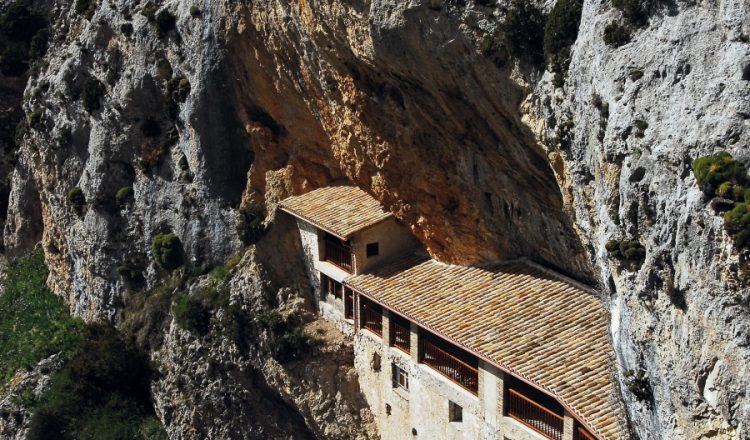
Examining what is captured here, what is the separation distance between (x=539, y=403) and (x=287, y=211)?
1300cm

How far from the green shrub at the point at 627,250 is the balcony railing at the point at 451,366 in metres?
10.7

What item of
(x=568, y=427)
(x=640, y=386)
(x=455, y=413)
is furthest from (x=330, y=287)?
(x=640, y=386)

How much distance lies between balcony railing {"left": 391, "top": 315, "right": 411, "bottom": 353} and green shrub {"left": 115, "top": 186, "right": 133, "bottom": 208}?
16.3 meters

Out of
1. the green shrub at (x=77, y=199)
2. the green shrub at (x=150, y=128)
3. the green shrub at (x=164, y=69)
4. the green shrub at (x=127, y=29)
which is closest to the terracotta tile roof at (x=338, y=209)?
the green shrub at (x=164, y=69)

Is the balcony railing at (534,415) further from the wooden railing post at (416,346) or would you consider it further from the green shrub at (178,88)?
the green shrub at (178,88)

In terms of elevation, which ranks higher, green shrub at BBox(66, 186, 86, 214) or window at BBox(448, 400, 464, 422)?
green shrub at BBox(66, 186, 86, 214)

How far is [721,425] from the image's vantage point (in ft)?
66.8

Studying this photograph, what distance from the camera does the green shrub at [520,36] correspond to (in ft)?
86.7

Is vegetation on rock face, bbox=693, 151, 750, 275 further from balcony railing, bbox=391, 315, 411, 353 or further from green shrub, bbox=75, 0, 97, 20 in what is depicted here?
green shrub, bbox=75, 0, 97, 20

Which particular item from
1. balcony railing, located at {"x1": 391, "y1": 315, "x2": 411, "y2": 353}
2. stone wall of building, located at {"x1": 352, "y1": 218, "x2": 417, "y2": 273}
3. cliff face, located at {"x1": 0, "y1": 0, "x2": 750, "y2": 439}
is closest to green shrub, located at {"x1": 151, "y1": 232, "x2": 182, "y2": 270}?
cliff face, located at {"x1": 0, "y1": 0, "x2": 750, "y2": 439}

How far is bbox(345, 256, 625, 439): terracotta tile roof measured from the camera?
28656 millimetres

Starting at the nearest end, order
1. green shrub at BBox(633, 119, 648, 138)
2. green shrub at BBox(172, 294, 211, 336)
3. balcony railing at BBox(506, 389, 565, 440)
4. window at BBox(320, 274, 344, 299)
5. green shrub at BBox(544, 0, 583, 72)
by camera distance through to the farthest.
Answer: green shrub at BBox(633, 119, 648, 138) → green shrub at BBox(544, 0, 583, 72) → balcony railing at BBox(506, 389, 565, 440) → window at BBox(320, 274, 344, 299) → green shrub at BBox(172, 294, 211, 336)

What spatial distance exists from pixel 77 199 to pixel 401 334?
19772 mm

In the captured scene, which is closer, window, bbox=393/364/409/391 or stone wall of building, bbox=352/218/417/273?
window, bbox=393/364/409/391
